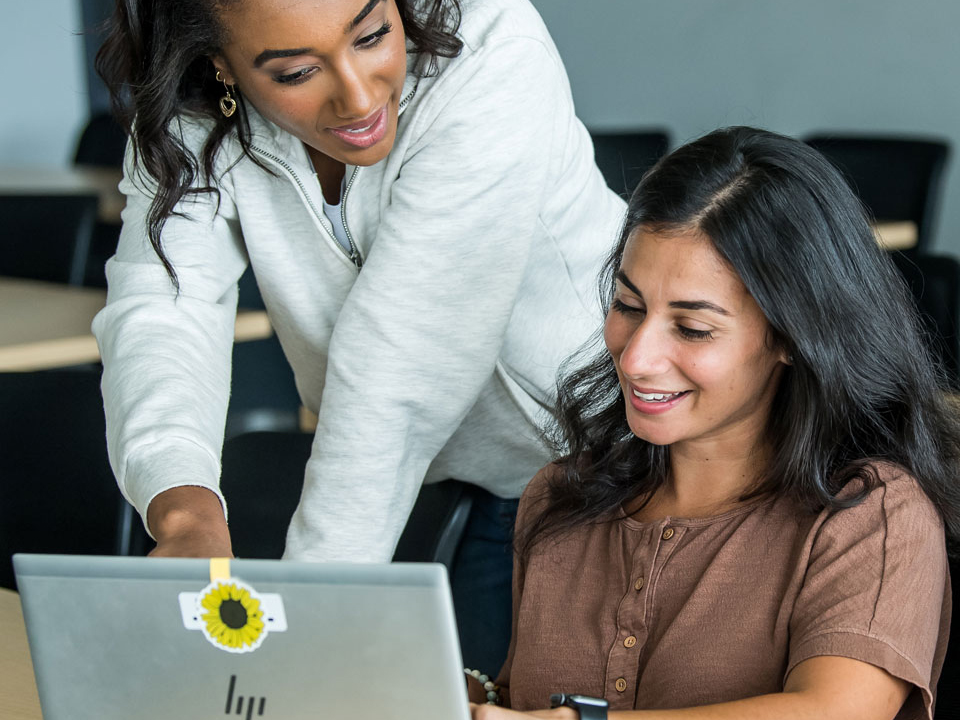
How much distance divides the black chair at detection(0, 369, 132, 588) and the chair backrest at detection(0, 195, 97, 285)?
1304 mm

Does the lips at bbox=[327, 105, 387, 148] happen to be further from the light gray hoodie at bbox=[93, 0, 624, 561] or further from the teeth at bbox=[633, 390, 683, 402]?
the teeth at bbox=[633, 390, 683, 402]

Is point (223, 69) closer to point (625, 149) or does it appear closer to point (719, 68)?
point (625, 149)

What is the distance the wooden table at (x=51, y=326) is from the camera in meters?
2.18

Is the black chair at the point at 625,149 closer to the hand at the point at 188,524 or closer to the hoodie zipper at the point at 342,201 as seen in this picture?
the hoodie zipper at the point at 342,201

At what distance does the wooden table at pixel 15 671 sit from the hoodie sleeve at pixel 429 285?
0.29 meters

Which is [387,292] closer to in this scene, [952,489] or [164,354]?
[164,354]

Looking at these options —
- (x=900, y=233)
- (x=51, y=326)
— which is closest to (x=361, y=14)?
(x=51, y=326)

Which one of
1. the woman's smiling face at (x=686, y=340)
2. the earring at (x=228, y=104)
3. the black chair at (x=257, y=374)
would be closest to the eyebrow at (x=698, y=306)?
the woman's smiling face at (x=686, y=340)

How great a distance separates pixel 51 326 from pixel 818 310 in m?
1.72

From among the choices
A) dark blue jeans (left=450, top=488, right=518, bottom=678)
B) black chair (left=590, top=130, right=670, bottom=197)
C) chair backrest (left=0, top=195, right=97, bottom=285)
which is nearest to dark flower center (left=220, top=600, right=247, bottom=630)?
dark blue jeans (left=450, top=488, right=518, bottom=678)

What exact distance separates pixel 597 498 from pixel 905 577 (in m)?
0.35

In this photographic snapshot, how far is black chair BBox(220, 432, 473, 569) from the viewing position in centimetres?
150

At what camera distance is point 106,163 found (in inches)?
173

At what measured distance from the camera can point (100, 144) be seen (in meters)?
4.43
